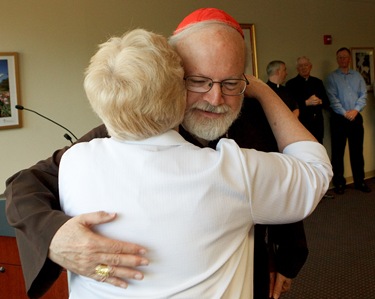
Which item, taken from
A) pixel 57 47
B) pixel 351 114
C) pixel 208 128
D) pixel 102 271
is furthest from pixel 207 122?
pixel 351 114

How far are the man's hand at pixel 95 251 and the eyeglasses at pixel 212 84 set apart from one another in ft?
1.53

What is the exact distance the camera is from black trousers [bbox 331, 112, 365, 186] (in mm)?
6240

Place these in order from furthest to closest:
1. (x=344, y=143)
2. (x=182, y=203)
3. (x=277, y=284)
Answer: (x=344, y=143) < (x=277, y=284) < (x=182, y=203)

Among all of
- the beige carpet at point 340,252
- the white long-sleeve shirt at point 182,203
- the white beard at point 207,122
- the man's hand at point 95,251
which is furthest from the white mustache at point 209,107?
the beige carpet at point 340,252

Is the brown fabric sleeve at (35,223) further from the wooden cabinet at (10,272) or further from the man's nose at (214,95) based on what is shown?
the wooden cabinet at (10,272)

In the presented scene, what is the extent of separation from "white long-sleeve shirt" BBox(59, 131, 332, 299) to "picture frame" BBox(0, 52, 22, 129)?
10.7 feet

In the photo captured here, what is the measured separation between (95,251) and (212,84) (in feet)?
1.87

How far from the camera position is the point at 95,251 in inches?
35.0

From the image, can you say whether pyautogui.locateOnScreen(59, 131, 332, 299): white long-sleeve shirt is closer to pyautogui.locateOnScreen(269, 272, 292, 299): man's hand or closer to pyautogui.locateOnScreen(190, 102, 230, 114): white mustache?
pyautogui.locateOnScreen(190, 102, 230, 114): white mustache

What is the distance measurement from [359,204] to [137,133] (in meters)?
5.45

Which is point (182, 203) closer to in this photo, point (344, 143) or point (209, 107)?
point (209, 107)

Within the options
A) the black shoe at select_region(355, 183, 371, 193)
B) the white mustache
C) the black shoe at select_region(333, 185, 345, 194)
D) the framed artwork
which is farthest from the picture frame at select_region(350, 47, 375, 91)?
the white mustache

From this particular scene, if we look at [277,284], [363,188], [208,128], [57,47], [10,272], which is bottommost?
[363,188]

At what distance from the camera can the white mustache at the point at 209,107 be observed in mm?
1203
